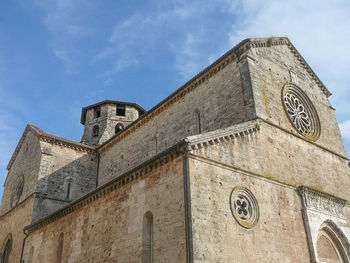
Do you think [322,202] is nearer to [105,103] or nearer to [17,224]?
[17,224]

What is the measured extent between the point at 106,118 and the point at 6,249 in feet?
40.1

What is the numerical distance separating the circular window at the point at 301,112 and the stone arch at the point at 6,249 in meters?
17.3

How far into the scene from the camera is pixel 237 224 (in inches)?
388

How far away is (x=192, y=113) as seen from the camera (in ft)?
52.4

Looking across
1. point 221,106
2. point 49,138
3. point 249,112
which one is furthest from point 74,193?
point 249,112

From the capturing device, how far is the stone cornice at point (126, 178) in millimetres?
10132

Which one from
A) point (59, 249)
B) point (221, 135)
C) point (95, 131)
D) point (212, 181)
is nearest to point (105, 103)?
point (95, 131)

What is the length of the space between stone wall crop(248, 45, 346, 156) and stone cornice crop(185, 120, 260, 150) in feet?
3.64

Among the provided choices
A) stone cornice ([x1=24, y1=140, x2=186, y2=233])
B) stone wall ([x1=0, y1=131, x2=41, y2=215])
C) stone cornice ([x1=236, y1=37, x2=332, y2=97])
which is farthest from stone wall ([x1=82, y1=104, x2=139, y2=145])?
stone cornice ([x1=236, y1=37, x2=332, y2=97])

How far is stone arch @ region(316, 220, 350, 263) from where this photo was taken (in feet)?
42.0

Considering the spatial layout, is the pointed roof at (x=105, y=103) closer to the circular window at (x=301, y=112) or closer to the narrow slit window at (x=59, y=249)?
the circular window at (x=301, y=112)

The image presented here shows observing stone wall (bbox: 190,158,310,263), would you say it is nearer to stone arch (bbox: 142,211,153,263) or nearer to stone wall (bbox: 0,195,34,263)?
stone arch (bbox: 142,211,153,263)

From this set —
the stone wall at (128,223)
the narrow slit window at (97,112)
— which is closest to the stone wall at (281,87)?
the stone wall at (128,223)

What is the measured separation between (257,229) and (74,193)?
1367 cm
